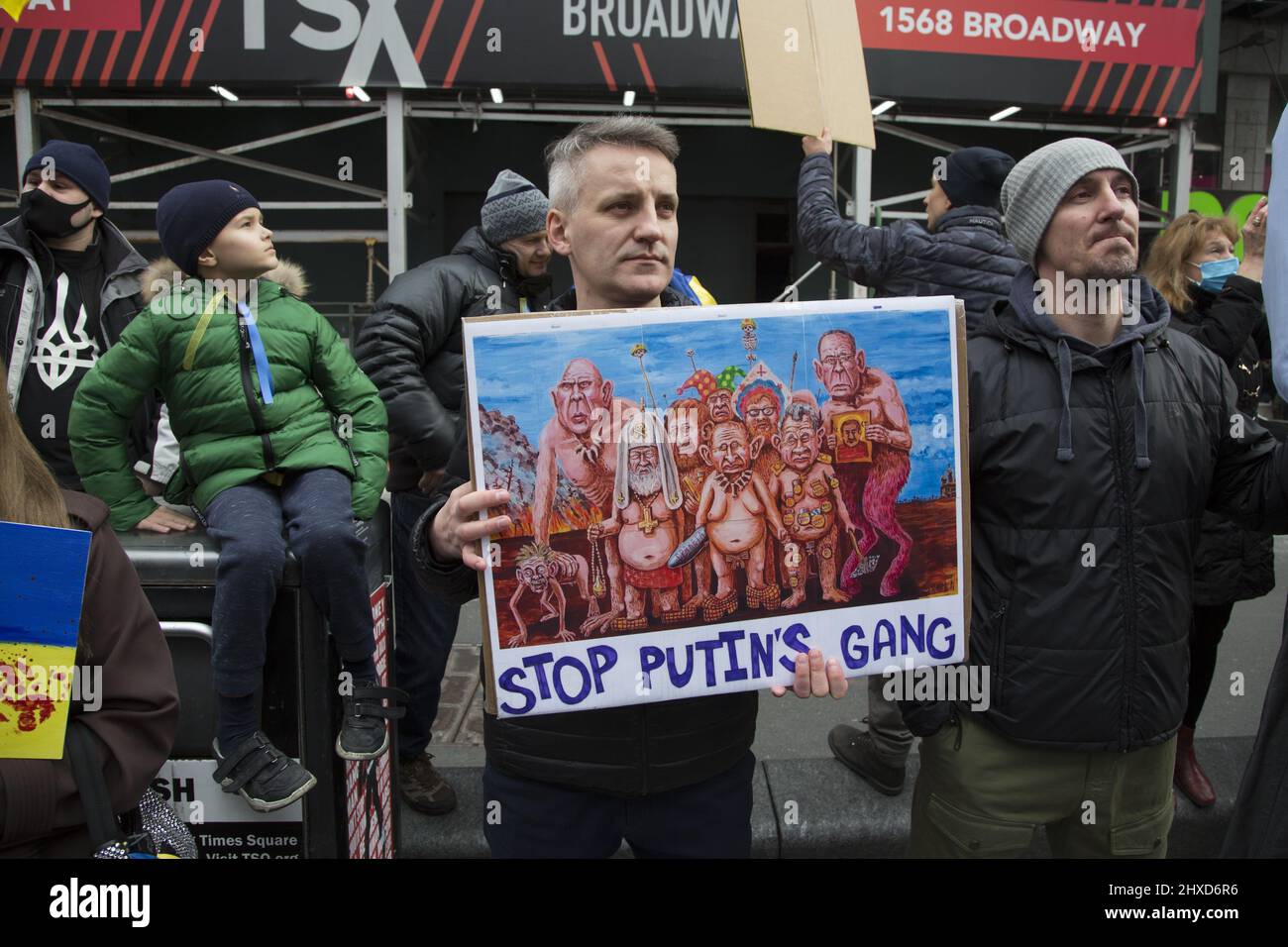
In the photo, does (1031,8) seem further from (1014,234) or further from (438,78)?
(1014,234)

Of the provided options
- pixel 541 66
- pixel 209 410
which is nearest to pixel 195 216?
pixel 209 410

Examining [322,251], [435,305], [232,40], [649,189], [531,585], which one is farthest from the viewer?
[322,251]

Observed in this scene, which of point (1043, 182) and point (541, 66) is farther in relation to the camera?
point (541, 66)

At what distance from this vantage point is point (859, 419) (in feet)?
5.53

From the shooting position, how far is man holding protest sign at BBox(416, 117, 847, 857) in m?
1.78

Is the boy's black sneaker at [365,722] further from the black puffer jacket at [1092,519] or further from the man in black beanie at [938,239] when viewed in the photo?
the man in black beanie at [938,239]

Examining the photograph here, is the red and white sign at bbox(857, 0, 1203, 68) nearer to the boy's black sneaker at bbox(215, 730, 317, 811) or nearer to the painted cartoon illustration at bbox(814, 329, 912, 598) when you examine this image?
the painted cartoon illustration at bbox(814, 329, 912, 598)

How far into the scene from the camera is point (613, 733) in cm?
179

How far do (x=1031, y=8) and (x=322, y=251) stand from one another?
8195 mm

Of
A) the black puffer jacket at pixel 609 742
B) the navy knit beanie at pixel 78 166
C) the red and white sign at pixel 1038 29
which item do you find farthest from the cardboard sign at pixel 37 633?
the red and white sign at pixel 1038 29

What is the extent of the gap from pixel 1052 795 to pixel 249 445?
2.31 meters

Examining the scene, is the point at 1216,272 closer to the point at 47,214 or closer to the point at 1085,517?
the point at 1085,517

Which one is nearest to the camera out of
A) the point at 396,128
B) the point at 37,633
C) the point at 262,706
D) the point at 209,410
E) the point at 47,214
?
the point at 37,633

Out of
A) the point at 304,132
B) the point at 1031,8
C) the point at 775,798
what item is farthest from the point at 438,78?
the point at 775,798
